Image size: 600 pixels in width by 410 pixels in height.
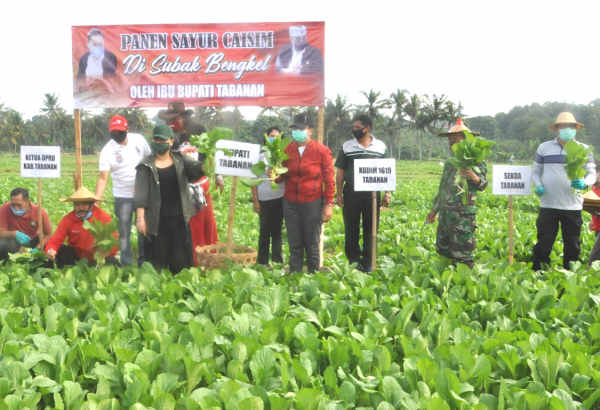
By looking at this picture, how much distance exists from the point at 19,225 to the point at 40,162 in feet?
3.04

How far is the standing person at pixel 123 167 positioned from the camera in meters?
5.40

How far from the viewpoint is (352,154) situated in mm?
5676

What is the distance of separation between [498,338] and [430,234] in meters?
6.63

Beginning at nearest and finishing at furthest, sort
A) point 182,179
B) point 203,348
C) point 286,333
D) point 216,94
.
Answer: point 203,348, point 286,333, point 182,179, point 216,94

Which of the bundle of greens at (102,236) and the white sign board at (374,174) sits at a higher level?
the white sign board at (374,174)

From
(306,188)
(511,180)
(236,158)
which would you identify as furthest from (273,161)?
(511,180)

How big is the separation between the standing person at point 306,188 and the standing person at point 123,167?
1638 millimetres

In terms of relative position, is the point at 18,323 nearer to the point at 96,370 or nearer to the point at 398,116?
the point at 96,370

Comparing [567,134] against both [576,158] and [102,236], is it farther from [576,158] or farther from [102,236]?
[102,236]

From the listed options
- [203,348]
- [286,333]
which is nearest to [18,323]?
[203,348]

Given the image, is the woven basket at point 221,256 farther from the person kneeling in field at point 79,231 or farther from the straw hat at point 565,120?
the straw hat at point 565,120

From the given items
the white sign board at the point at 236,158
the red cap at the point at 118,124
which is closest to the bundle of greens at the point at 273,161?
the white sign board at the point at 236,158

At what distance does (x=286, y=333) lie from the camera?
285 cm

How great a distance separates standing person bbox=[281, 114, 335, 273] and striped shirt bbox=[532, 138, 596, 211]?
7.33ft
